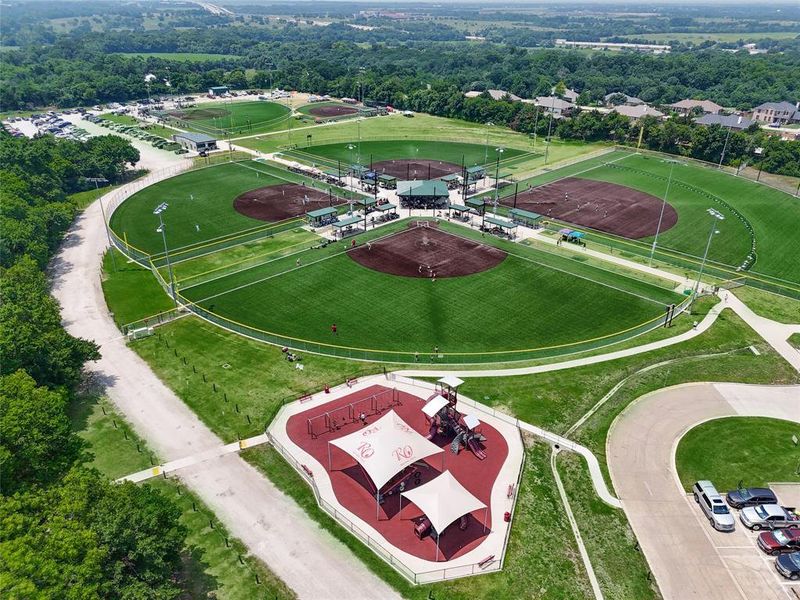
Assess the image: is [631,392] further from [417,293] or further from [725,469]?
[417,293]

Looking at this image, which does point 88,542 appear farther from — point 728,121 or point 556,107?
point 728,121

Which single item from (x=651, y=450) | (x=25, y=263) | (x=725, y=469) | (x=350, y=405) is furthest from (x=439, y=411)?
(x=25, y=263)

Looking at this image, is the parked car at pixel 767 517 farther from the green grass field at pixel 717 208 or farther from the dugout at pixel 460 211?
the dugout at pixel 460 211

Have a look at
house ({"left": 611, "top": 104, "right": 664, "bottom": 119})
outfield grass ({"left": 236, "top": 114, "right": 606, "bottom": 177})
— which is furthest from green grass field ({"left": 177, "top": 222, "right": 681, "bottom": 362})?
house ({"left": 611, "top": 104, "right": 664, "bottom": 119})

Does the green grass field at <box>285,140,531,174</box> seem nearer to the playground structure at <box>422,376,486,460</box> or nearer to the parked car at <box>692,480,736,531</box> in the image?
the playground structure at <box>422,376,486,460</box>

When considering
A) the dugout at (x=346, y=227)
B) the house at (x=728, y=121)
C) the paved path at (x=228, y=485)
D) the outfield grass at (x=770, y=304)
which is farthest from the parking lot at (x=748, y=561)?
the house at (x=728, y=121)

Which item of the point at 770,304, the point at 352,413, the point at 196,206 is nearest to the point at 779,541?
the point at 352,413
